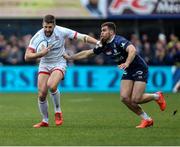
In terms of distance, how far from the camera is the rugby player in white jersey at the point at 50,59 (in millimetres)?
15102

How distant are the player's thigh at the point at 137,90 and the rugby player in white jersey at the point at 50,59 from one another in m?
1.20

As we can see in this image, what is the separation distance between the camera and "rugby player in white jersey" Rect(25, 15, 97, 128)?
49.5 ft

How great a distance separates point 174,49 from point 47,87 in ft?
53.0

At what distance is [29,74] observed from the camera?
99.3 ft

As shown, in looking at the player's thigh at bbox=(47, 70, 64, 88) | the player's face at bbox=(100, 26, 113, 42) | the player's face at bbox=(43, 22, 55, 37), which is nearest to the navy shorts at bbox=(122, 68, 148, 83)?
the player's face at bbox=(100, 26, 113, 42)

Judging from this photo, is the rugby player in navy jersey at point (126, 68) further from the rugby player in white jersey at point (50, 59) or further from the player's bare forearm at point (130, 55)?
the rugby player in white jersey at point (50, 59)

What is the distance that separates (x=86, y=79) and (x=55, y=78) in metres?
15.3

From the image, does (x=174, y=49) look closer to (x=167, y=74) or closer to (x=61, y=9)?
(x=167, y=74)

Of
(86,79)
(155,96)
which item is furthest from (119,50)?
Result: (86,79)

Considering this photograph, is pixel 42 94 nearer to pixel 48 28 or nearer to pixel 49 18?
pixel 48 28

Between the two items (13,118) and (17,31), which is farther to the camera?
(17,31)

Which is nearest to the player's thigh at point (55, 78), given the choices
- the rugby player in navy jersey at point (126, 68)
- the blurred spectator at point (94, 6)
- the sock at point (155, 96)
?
the rugby player in navy jersey at point (126, 68)

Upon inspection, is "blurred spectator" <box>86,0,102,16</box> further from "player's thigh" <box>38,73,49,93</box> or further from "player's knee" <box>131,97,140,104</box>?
"player's knee" <box>131,97,140,104</box>

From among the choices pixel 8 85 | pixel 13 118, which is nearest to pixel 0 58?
pixel 8 85
